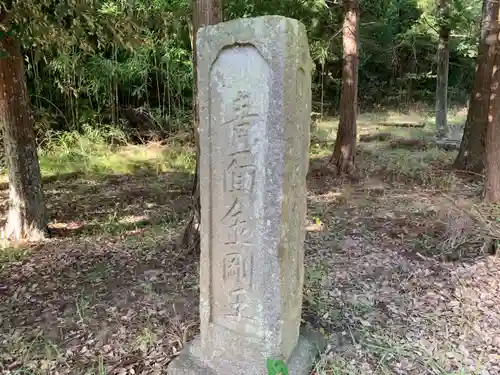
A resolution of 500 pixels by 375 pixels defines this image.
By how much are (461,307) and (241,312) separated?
179 centimetres

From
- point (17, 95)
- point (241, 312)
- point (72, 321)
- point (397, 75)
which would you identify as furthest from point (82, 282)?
point (397, 75)

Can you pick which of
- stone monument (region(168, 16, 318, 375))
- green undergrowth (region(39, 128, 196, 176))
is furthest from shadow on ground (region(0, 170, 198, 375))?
green undergrowth (region(39, 128, 196, 176))

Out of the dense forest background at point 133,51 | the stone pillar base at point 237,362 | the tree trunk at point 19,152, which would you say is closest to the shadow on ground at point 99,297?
the stone pillar base at point 237,362

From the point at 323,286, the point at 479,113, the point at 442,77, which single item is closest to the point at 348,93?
the point at 479,113

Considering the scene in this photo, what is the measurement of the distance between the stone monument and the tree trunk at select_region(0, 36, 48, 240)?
314 centimetres

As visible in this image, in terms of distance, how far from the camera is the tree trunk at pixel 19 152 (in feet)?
14.3

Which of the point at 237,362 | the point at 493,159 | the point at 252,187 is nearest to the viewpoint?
the point at 252,187

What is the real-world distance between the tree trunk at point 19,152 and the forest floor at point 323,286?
274 millimetres

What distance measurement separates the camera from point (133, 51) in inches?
222

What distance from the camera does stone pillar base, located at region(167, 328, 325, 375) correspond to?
2.25 metres

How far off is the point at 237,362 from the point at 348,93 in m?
5.32

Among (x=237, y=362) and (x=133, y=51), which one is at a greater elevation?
(x=133, y=51)

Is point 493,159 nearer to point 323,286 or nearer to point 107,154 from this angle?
point 323,286

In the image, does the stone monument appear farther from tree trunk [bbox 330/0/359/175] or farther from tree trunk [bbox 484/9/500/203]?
tree trunk [bbox 330/0/359/175]
